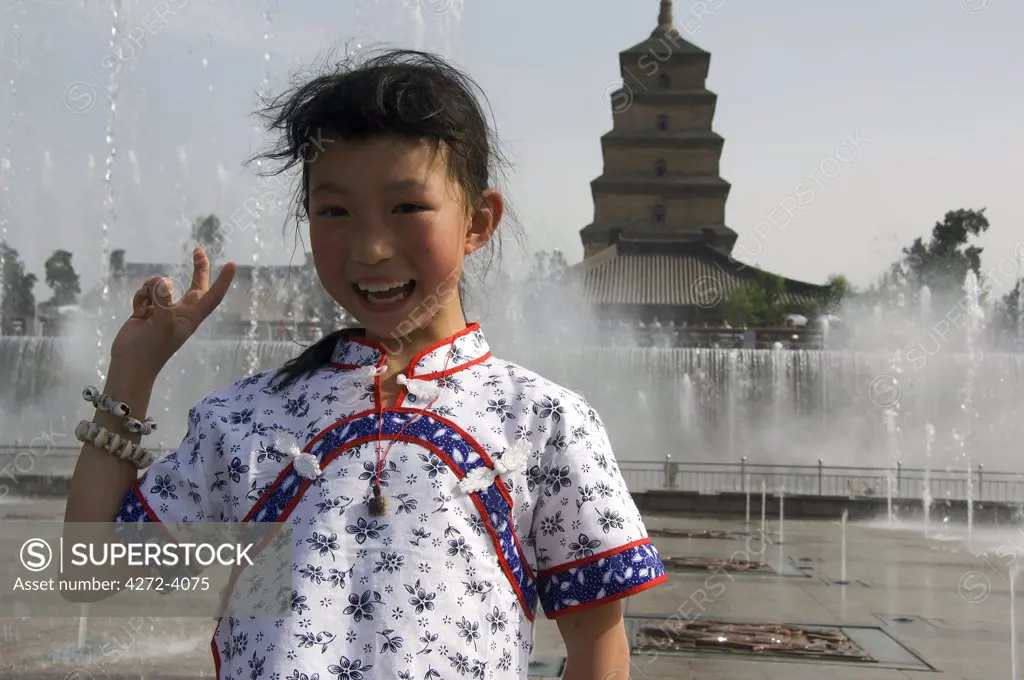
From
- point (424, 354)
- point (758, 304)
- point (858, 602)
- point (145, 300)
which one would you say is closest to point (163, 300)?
point (145, 300)

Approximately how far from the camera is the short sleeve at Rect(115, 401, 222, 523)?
1.62m

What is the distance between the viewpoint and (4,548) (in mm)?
10070

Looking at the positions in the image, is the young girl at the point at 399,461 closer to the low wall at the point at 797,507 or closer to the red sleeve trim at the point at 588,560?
the red sleeve trim at the point at 588,560

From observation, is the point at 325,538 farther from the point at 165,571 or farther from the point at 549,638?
the point at 549,638

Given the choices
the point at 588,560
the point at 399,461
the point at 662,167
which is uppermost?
the point at 662,167

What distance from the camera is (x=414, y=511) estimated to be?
1529 mm

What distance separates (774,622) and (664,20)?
42.2 m

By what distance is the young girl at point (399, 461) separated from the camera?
149 centimetres

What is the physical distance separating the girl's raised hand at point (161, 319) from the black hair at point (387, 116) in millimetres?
178

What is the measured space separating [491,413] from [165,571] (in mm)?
556

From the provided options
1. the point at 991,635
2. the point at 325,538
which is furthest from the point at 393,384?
the point at 991,635

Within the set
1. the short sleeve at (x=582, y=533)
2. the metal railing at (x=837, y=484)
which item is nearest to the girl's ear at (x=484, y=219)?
the short sleeve at (x=582, y=533)

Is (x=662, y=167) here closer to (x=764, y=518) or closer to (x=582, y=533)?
(x=764, y=518)

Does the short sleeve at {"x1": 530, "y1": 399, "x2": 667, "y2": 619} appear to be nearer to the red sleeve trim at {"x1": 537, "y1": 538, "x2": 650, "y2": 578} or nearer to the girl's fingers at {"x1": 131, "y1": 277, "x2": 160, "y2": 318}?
the red sleeve trim at {"x1": 537, "y1": 538, "x2": 650, "y2": 578}
